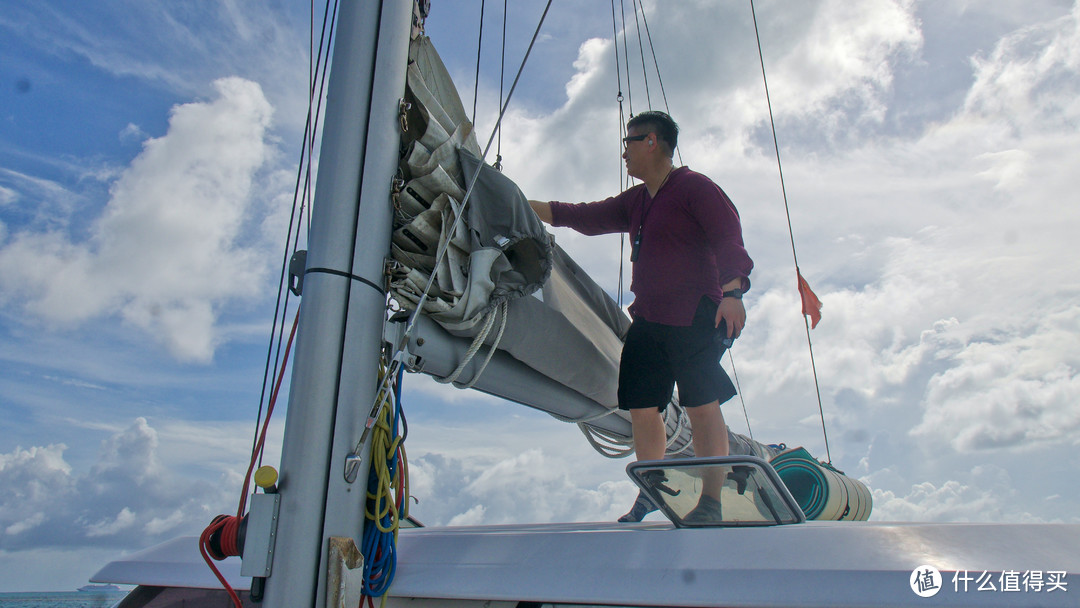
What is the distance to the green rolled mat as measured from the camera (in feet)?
10.3

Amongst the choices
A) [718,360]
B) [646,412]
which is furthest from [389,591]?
[718,360]

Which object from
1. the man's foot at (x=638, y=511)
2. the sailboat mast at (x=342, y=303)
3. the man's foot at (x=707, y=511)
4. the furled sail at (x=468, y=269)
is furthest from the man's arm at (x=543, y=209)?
the man's foot at (x=707, y=511)

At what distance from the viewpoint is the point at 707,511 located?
1952 millimetres

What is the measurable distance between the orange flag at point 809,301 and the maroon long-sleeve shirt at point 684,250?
978 millimetres

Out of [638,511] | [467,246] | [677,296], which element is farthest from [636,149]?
[638,511]

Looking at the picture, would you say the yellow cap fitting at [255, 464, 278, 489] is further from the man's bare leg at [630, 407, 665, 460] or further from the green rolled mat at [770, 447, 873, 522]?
the green rolled mat at [770, 447, 873, 522]

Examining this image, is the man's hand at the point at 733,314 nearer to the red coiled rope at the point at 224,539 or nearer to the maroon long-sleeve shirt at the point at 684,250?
the maroon long-sleeve shirt at the point at 684,250

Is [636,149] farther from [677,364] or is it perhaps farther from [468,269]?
[468,269]

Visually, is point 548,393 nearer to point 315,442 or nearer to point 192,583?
point 315,442

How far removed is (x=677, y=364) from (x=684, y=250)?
0.44 metres

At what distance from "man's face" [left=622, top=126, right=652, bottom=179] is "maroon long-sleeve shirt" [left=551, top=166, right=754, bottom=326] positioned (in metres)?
0.13

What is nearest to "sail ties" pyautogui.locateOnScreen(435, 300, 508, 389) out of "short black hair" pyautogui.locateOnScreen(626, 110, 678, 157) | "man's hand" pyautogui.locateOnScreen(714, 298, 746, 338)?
"man's hand" pyautogui.locateOnScreen(714, 298, 746, 338)

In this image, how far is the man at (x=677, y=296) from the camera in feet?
8.07

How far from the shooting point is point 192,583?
2100 millimetres
